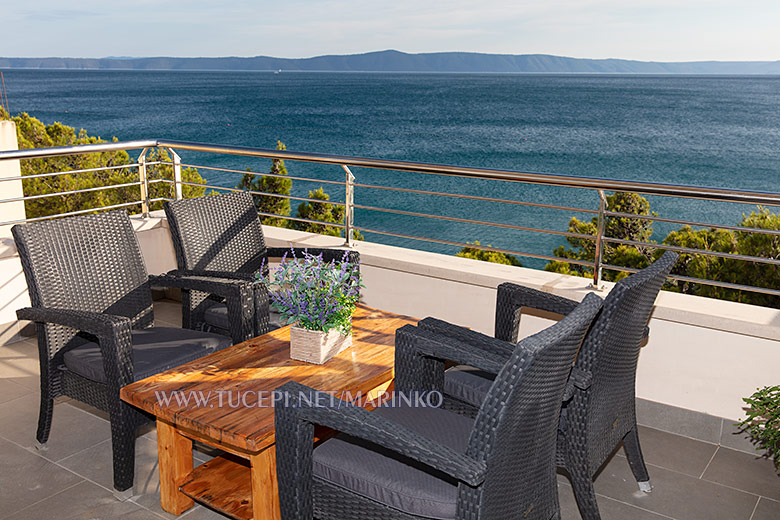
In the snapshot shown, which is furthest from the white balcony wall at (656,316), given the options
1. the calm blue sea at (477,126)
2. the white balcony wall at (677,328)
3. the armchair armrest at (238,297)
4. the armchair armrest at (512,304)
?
the calm blue sea at (477,126)

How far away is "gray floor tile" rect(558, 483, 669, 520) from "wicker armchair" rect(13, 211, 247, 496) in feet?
4.99

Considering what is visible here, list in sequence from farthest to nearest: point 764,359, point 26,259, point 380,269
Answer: point 380,269, point 764,359, point 26,259

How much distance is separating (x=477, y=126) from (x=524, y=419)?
43.2 meters

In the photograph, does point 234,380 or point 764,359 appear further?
point 764,359

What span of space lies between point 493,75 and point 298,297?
55.0 metres

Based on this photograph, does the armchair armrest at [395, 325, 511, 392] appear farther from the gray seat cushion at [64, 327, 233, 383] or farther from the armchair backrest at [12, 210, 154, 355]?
the armchair backrest at [12, 210, 154, 355]

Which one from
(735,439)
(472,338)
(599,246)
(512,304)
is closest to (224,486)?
(472,338)

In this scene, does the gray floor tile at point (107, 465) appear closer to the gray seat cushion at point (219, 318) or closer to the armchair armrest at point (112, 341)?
the armchair armrest at point (112, 341)

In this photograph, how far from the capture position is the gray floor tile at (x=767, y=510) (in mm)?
2561

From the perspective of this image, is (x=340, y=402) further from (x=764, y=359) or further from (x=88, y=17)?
(x=88, y=17)

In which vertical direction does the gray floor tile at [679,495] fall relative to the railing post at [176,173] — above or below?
below

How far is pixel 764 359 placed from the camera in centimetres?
292

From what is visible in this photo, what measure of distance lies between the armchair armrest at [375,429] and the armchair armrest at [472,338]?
0.56 metres

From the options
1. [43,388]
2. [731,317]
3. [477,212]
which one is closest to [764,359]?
[731,317]
